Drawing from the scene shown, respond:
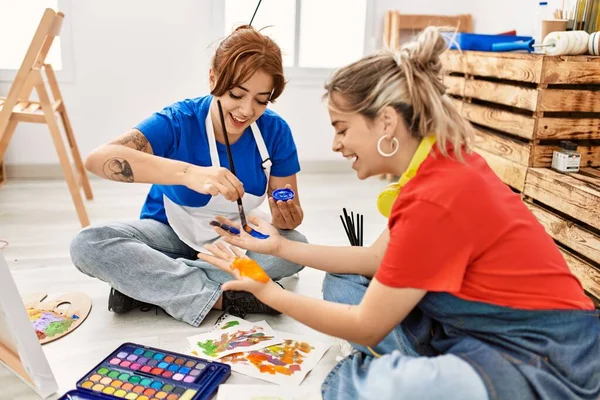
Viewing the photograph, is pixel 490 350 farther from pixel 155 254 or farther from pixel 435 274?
pixel 155 254

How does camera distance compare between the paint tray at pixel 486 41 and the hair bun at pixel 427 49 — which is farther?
the paint tray at pixel 486 41

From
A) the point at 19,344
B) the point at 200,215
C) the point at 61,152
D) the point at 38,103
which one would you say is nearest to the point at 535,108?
the point at 200,215

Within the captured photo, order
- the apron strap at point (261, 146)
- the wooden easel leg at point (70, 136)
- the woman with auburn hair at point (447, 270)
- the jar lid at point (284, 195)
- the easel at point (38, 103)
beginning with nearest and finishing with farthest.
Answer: the woman with auburn hair at point (447, 270), the jar lid at point (284, 195), the apron strap at point (261, 146), the easel at point (38, 103), the wooden easel leg at point (70, 136)

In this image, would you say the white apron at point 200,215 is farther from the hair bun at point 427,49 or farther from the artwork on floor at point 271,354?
the hair bun at point 427,49

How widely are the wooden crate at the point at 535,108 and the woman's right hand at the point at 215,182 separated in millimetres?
1202

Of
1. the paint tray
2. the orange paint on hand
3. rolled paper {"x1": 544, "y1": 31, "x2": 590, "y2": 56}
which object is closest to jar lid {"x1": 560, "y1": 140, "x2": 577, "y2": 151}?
rolled paper {"x1": 544, "y1": 31, "x2": 590, "y2": 56}

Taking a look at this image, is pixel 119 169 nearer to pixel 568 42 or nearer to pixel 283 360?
pixel 283 360

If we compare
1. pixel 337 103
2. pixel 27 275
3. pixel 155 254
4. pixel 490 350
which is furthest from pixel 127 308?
pixel 490 350

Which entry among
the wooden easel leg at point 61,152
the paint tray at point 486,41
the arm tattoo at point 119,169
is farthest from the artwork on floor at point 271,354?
the paint tray at point 486,41

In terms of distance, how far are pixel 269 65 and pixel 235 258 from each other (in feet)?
Answer: 1.81

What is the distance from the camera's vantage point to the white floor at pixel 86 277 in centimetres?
153

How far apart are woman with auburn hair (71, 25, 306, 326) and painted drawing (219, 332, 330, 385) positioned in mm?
205

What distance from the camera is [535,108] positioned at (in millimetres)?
2053

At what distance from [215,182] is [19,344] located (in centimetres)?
56
